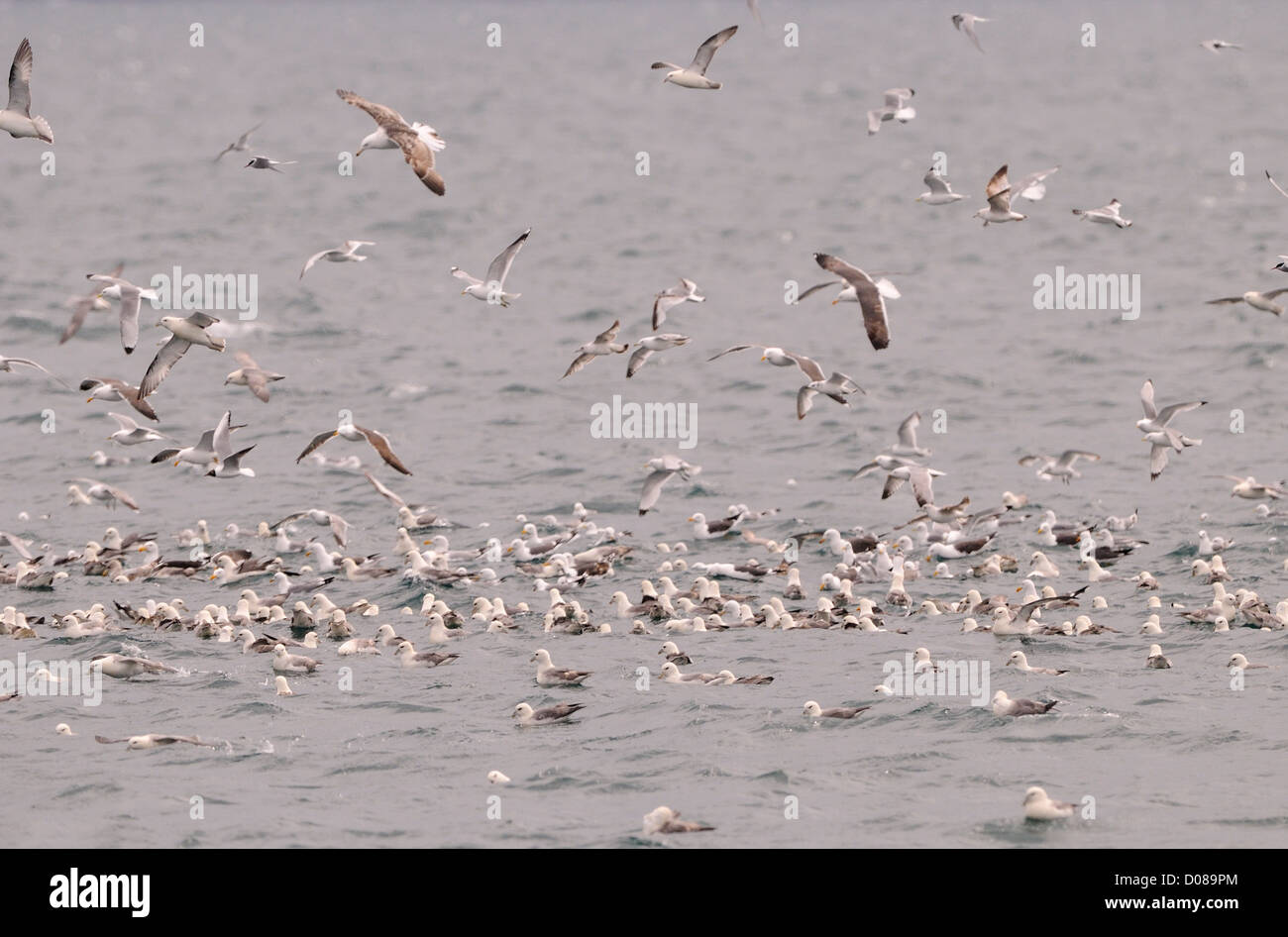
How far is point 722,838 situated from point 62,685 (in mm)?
9089

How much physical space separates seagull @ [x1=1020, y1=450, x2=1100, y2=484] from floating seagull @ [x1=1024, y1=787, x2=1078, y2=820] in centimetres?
1434

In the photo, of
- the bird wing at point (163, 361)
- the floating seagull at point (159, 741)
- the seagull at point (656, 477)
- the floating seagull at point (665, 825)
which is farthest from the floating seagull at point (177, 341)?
the floating seagull at point (665, 825)

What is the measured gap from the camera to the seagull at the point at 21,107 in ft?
68.4

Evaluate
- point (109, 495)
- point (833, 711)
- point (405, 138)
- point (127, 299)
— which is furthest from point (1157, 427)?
point (109, 495)

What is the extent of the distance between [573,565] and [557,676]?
5610 millimetres

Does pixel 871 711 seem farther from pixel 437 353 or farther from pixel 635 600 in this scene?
pixel 437 353

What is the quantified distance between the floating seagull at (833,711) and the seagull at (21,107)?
10917mm

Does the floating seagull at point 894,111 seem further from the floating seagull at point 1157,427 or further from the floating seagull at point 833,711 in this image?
the floating seagull at point 833,711

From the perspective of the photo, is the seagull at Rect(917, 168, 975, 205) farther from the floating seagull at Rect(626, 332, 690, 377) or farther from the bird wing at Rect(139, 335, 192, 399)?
the bird wing at Rect(139, 335, 192, 399)

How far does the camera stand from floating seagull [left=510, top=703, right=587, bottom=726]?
1981 centimetres

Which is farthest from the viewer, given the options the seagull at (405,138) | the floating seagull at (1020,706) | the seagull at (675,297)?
the seagull at (675,297)

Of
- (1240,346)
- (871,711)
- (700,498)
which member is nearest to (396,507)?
(700,498)
